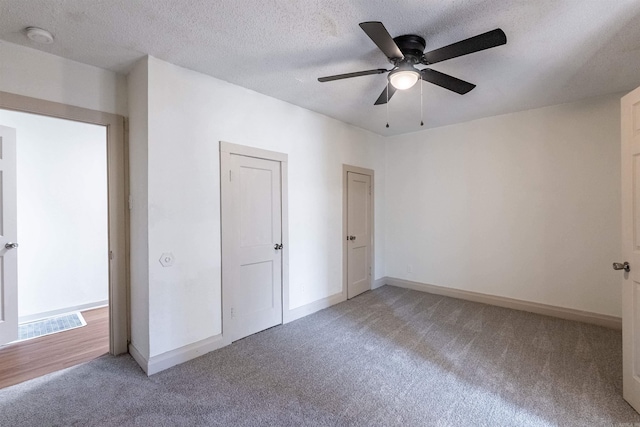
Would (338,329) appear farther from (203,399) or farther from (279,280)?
(203,399)

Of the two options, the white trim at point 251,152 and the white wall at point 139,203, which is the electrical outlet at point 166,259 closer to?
the white wall at point 139,203

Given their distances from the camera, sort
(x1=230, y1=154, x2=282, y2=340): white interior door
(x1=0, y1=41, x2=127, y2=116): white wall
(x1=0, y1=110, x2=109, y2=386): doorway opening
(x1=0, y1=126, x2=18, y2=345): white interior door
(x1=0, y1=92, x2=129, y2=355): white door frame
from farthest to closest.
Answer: (x1=0, y1=110, x2=109, y2=386): doorway opening, (x1=230, y1=154, x2=282, y2=340): white interior door, (x1=0, y1=126, x2=18, y2=345): white interior door, (x1=0, y1=92, x2=129, y2=355): white door frame, (x1=0, y1=41, x2=127, y2=116): white wall

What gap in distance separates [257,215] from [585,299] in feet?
13.0

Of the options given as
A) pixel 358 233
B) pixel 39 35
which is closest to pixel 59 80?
pixel 39 35

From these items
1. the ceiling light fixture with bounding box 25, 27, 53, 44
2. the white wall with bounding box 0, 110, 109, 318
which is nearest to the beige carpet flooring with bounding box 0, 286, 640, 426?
the white wall with bounding box 0, 110, 109, 318

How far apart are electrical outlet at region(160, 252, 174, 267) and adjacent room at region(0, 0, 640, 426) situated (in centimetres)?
1

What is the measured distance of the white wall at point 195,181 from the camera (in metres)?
2.47

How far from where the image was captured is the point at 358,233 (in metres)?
4.62

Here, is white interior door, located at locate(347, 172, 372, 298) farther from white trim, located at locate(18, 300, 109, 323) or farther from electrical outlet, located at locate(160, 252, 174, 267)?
white trim, located at locate(18, 300, 109, 323)

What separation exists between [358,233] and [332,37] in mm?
2983

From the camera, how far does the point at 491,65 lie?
8.51ft

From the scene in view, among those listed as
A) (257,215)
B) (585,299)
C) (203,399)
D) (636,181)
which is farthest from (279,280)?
(585,299)

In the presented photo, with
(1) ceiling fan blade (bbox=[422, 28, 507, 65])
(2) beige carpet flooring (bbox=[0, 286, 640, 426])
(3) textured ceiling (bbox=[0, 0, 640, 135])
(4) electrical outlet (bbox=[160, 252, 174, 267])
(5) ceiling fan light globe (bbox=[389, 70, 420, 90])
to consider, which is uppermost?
→ (3) textured ceiling (bbox=[0, 0, 640, 135])

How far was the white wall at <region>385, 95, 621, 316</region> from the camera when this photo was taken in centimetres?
337
